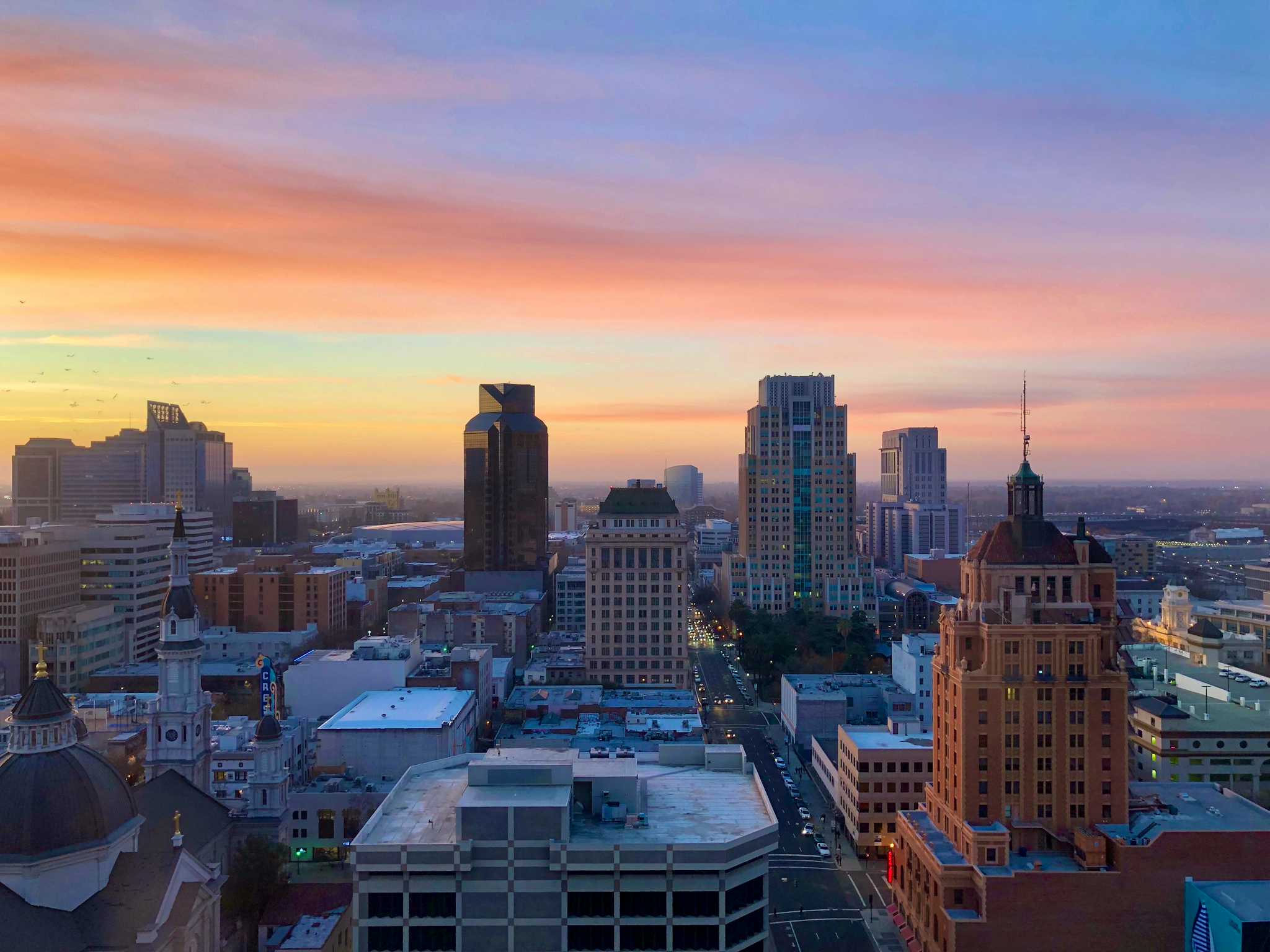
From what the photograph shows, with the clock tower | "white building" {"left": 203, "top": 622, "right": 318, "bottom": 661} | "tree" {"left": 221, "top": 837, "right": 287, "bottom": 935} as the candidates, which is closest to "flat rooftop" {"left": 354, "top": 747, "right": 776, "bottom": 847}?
"tree" {"left": 221, "top": 837, "right": 287, "bottom": 935}

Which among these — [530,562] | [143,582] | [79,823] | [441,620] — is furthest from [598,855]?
[530,562]

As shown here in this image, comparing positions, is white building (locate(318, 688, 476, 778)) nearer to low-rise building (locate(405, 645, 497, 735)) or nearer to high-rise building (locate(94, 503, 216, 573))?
low-rise building (locate(405, 645, 497, 735))

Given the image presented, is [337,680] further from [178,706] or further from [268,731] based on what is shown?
[178,706]

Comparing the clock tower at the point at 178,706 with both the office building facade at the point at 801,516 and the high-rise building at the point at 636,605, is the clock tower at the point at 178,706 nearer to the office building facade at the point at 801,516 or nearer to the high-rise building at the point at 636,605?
the high-rise building at the point at 636,605

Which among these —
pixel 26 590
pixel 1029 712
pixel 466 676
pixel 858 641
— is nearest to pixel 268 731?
pixel 466 676

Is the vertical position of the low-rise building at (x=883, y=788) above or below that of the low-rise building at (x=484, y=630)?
below

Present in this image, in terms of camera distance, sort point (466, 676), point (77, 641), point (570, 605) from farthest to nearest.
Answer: point (570, 605) → point (77, 641) → point (466, 676)

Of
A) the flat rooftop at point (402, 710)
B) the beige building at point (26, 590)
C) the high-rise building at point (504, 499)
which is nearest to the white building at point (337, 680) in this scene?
the flat rooftop at point (402, 710)
